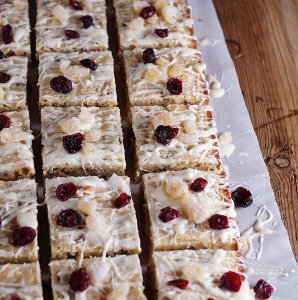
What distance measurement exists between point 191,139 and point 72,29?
4.91ft

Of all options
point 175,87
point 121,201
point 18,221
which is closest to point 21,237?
point 18,221

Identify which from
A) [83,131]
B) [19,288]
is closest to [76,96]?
[83,131]

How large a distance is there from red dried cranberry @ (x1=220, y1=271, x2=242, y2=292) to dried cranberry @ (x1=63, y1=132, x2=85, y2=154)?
1389 mm

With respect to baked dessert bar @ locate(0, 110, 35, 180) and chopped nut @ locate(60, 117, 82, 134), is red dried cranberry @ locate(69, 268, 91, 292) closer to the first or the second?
baked dessert bar @ locate(0, 110, 35, 180)

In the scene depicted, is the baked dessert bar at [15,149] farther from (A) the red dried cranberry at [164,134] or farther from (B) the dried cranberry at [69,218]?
(A) the red dried cranberry at [164,134]

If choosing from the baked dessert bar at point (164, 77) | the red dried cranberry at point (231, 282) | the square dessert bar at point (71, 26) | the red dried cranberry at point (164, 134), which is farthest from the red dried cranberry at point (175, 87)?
the red dried cranberry at point (231, 282)

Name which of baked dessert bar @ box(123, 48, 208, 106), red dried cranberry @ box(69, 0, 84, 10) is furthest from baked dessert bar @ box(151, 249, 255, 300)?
red dried cranberry @ box(69, 0, 84, 10)

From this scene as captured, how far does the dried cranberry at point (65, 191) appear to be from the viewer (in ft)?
13.7

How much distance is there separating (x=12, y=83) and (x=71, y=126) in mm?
682

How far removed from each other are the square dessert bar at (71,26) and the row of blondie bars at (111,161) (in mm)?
11

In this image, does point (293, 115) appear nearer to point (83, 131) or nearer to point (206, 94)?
point (206, 94)

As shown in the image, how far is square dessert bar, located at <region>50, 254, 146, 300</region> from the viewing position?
3.78 meters

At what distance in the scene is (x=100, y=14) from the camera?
5.37 meters

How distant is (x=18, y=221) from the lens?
13.3 feet
